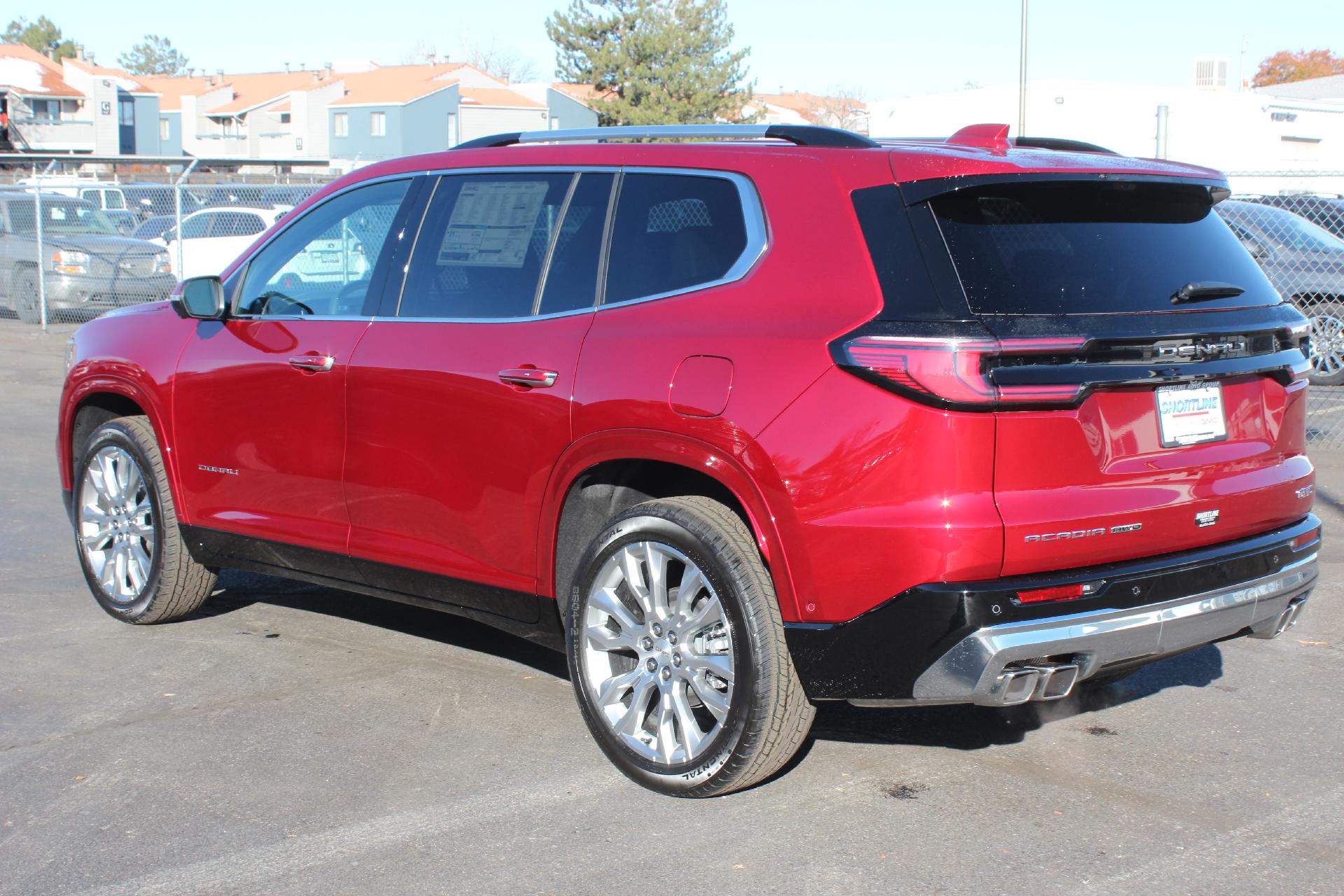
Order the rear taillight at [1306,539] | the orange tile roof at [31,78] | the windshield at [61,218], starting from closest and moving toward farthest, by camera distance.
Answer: the rear taillight at [1306,539] → the windshield at [61,218] → the orange tile roof at [31,78]

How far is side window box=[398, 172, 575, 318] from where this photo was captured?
4.58 metres

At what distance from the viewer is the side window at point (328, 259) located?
5105mm

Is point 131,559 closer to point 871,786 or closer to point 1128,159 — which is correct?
point 871,786

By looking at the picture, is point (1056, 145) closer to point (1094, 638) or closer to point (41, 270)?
point (1094, 638)

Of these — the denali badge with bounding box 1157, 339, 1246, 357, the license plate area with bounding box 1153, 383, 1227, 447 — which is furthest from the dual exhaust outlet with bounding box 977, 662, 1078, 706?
the denali badge with bounding box 1157, 339, 1246, 357

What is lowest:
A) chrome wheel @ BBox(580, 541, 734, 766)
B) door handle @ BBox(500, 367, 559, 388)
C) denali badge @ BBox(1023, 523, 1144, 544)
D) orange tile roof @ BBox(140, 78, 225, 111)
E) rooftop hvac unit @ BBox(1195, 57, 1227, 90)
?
chrome wheel @ BBox(580, 541, 734, 766)

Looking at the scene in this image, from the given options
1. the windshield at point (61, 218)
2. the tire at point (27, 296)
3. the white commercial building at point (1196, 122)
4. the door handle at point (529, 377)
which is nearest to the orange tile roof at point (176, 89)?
the white commercial building at point (1196, 122)

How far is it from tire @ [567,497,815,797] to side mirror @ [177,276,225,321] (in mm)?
2127

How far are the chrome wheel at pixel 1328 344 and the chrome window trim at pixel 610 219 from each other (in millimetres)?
11035

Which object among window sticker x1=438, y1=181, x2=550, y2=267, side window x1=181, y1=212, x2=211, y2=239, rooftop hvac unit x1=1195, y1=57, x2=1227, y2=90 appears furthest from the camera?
rooftop hvac unit x1=1195, y1=57, x2=1227, y2=90

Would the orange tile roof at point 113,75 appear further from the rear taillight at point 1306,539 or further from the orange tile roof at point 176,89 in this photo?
the rear taillight at point 1306,539

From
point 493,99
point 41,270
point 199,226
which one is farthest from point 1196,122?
point 493,99

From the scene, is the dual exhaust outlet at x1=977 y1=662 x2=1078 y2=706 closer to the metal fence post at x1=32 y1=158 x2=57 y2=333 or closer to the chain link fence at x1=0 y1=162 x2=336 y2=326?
the chain link fence at x1=0 y1=162 x2=336 y2=326

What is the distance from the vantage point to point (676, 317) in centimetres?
408
